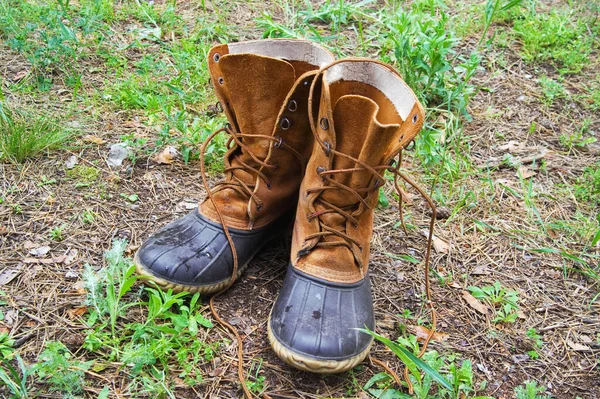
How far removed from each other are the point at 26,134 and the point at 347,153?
151 centimetres

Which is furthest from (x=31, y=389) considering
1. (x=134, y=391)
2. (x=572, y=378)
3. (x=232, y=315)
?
(x=572, y=378)

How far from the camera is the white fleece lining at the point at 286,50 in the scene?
1.74 metres

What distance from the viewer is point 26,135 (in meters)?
2.25

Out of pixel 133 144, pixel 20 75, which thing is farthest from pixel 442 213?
pixel 20 75

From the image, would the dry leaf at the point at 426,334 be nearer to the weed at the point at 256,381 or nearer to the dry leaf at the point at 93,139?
the weed at the point at 256,381

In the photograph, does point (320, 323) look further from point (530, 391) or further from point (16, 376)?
point (16, 376)

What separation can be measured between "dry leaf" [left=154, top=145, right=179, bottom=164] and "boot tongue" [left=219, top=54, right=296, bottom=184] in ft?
2.35

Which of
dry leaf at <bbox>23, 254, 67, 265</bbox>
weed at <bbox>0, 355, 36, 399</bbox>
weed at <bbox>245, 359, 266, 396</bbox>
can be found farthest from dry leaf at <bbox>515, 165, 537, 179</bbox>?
weed at <bbox>0, 355, 36, 399</bbox>

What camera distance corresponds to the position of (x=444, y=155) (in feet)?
7.91

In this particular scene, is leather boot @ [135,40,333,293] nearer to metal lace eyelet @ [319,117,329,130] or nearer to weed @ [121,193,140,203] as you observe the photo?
metal lace eyelet @ [319,117,329,130]

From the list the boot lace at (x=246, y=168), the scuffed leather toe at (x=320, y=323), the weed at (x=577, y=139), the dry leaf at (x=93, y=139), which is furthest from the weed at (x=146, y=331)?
the weed at (x=577, y=139)

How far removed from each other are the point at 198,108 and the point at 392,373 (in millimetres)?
1744

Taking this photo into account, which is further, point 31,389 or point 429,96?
point 429,96

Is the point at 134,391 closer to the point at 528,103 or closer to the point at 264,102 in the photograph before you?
the point at 264,102
